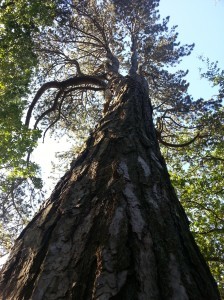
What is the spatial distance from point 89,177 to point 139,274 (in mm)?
1075

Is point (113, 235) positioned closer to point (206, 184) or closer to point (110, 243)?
point (110, 243)

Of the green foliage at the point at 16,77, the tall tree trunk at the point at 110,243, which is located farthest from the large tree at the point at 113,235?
the green foliage at the point at 16,77

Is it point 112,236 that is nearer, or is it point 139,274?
point 139,274

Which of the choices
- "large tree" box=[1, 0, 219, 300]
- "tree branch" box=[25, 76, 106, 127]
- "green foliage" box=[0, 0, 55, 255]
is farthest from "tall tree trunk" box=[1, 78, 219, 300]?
"tree branch" box=[25, 76, 106, 127]

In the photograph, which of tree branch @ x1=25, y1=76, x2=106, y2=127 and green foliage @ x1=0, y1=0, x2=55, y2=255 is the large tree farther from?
tree branch @ x1=25, y1=76, x2=106, y2=127

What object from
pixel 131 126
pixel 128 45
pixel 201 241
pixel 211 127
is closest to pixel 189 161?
pixel 211 127

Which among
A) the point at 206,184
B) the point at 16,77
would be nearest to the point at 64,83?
the point at 16,77

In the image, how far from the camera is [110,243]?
1.59 meters

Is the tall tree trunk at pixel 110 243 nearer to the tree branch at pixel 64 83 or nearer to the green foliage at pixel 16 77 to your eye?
the green foliage at pixel 16 77

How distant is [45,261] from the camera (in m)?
1.61

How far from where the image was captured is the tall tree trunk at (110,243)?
1.40 meters

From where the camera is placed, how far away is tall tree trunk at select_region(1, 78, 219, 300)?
4.59 ft

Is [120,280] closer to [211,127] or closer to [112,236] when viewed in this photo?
[112,236]

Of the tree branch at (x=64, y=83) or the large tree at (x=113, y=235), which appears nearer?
the large tree at (x=113, y=235)
